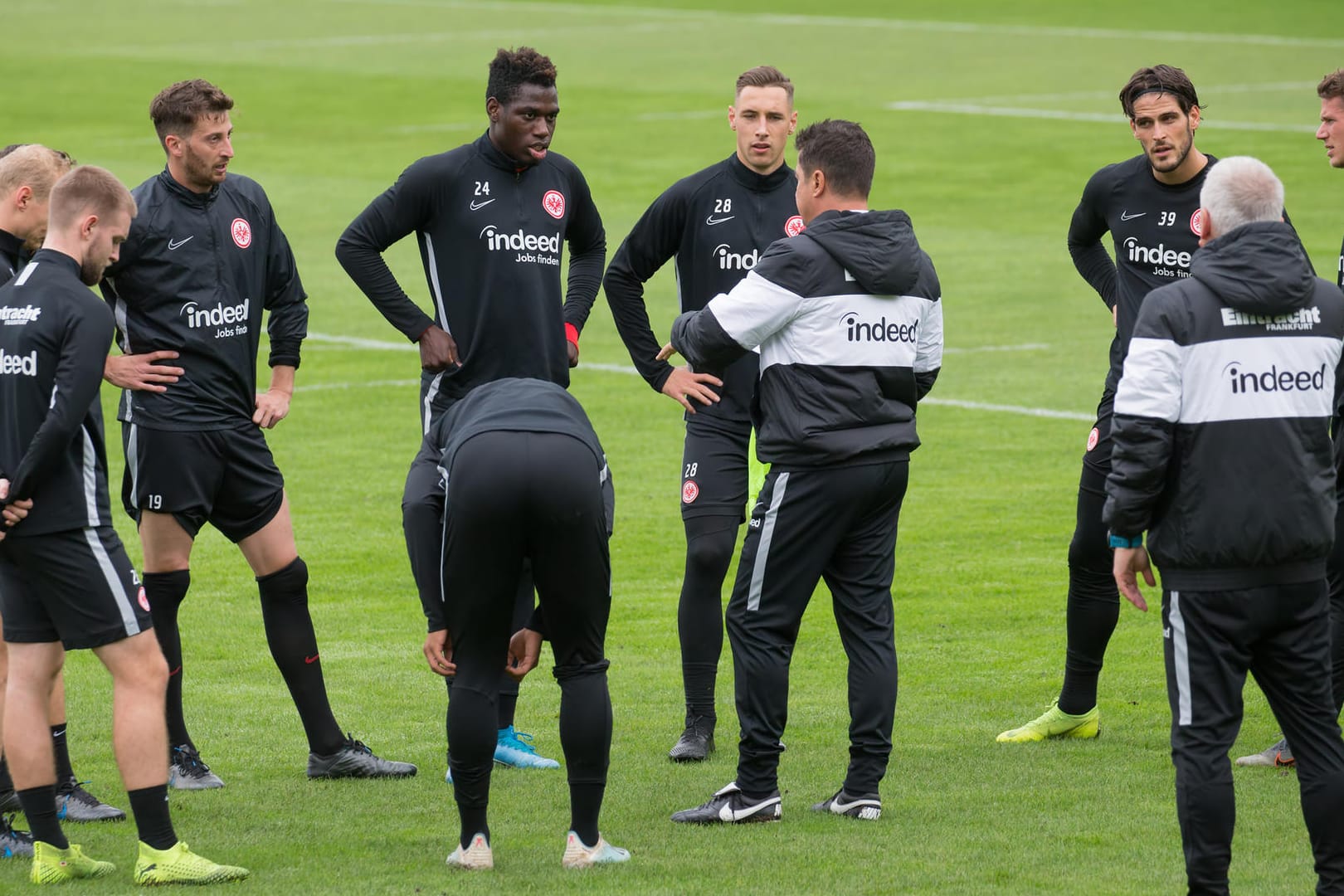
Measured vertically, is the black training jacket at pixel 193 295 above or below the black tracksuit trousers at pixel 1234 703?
above

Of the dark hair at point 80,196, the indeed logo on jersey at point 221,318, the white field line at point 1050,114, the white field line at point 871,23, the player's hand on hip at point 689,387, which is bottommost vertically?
the player's hand on hip at point 689,387

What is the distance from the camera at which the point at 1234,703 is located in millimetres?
5469

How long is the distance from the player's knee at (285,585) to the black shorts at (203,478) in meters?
0.19

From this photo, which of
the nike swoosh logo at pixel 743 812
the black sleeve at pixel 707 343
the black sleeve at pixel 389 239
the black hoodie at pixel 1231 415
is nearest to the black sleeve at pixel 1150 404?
the black hoodie at pixel 1231 415

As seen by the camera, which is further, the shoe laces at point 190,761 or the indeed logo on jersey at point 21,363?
the shoe laces at point 190,761

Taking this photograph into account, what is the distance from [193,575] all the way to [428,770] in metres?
3.67

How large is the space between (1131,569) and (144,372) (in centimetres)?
347

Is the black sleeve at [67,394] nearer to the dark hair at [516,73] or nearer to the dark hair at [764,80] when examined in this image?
the dark hair at [516,73]

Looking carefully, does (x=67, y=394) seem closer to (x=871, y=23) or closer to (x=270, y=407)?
(x=270, y=407)

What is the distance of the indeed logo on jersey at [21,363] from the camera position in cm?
581

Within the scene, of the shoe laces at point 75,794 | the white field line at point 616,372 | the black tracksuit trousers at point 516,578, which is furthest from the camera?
the white field line at point 616,372

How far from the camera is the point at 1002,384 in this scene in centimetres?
1559

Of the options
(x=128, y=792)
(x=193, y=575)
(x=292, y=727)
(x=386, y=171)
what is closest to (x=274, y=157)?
(x=386, y=171)

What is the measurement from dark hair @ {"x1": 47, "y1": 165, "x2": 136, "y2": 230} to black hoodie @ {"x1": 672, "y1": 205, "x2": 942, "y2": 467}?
1.90 m
